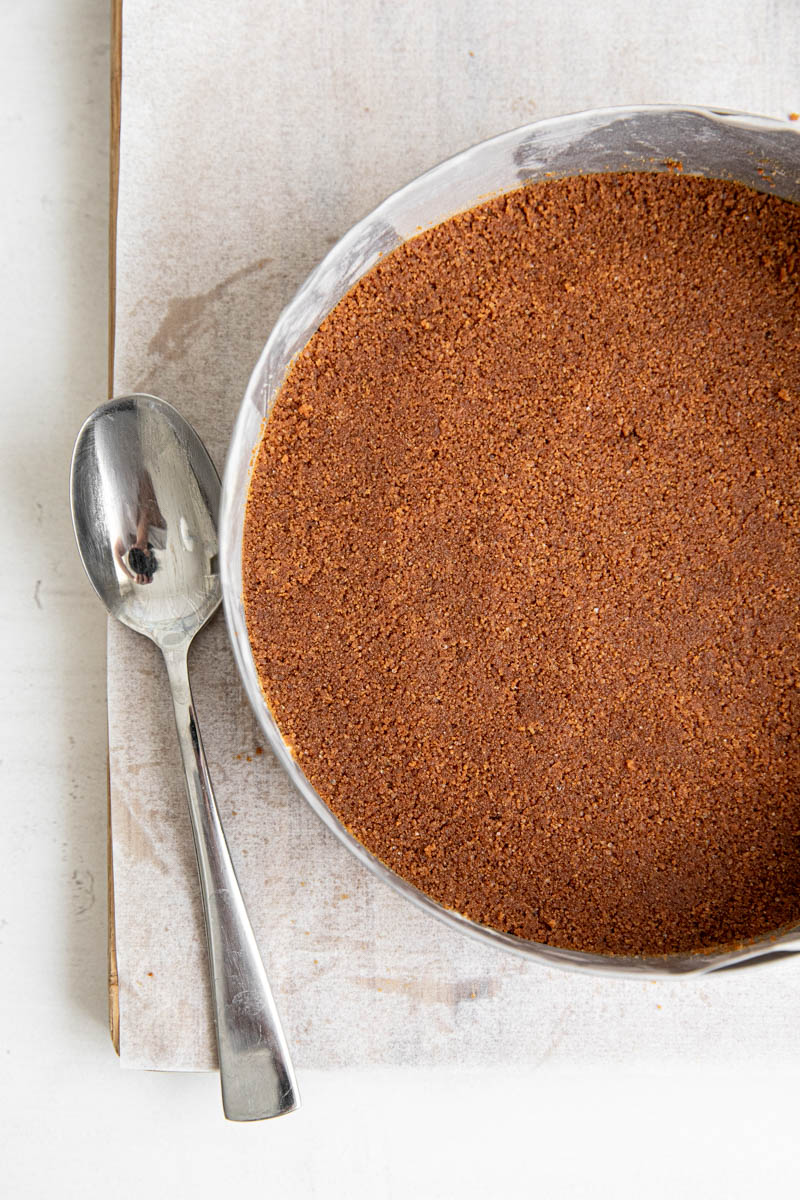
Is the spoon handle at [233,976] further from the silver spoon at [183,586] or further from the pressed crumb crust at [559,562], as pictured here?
the pressed crumb crust at [559,562]

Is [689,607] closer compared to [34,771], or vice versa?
Result: [689,607]

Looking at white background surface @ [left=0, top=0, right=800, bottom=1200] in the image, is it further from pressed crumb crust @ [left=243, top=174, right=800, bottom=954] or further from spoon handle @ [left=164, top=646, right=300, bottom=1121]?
pressed crumb crust @ [left=243, top=174, right=800, bottom=954]

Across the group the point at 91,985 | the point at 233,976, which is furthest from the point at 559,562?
the point at 91,985

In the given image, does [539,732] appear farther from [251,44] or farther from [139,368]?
[251,44]

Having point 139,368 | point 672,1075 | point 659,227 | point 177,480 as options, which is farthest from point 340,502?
point 672,1075

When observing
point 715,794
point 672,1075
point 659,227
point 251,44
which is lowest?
point 672,1075

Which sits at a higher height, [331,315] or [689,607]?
[331,315]

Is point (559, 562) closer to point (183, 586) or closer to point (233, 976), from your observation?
point (183, 586)
